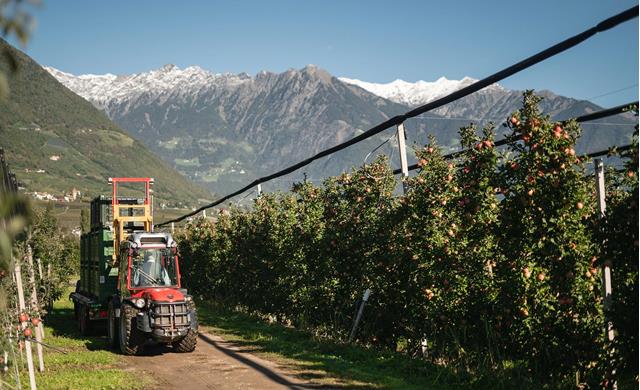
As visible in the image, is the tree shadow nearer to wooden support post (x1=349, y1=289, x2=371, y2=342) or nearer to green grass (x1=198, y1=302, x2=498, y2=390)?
green grass (x1=198, y1=302, x2=498, y2=390)

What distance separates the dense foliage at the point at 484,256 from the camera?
910 centimetres

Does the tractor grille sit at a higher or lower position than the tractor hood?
lower

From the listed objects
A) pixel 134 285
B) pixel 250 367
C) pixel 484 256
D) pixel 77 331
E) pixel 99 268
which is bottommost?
pixel 77 331

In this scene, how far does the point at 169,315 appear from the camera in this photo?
1547 centimetres

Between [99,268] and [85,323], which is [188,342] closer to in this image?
[99,268]

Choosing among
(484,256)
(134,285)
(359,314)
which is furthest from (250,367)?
(484,256)

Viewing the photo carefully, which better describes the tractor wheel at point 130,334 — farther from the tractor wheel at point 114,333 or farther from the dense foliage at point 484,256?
the dense foliage at point 484,256

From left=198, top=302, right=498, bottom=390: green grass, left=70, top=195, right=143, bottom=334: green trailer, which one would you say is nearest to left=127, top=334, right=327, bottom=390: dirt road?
left=198, top=302, right=498, bottom=390: green grass

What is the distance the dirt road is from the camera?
12.2 metres

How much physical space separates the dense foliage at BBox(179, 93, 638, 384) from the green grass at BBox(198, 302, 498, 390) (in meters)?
0.51

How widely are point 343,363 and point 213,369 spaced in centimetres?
275

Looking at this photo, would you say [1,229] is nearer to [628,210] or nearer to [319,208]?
[628,210]

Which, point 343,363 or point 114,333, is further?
point 114,333

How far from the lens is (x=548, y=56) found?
11195 millimetres
